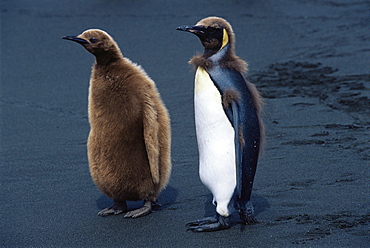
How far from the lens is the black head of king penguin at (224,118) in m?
3.31

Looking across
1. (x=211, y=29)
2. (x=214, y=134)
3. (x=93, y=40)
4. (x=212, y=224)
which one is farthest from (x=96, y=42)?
(x=212, y=224)

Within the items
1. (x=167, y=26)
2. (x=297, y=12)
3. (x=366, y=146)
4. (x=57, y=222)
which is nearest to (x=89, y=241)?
(x=57, y=222)

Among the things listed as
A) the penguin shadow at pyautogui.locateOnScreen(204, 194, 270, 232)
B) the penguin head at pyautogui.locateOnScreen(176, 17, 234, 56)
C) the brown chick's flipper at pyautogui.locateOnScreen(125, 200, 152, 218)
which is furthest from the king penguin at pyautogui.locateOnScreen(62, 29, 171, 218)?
the penguin head at pyautogui.locateOnScreen(176, 17, 234, 56)

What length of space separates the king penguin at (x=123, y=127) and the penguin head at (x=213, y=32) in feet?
1.63

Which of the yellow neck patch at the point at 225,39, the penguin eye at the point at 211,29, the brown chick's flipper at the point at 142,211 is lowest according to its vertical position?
the brown chick's flipper at the point at 142,211

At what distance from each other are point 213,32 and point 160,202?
3.94 ft

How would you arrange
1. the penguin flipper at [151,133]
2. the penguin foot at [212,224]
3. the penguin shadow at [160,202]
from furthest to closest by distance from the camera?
the penguin shadow at [160,202], the penguin flipper at [151,133], the penguin foot at [212,224]

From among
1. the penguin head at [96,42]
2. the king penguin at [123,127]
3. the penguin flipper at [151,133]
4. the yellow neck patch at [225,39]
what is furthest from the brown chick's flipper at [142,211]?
the yellow neck patch at [225,39]

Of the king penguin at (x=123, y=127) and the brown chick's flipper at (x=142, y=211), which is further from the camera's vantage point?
the brown chick's flipper at (x=142, y=211)

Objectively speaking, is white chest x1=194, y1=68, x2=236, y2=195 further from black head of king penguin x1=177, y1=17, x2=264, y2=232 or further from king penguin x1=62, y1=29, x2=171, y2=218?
king penguin x1=62, y1=29, x2=171, y2=218

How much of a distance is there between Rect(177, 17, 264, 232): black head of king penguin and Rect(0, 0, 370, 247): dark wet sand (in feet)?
0.90

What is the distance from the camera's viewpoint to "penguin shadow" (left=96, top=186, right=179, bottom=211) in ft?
12.8

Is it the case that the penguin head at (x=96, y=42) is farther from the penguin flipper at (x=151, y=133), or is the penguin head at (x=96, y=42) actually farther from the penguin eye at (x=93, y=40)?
the penguin flipper at (x=151, y=133)

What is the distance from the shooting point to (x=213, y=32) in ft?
10.9
